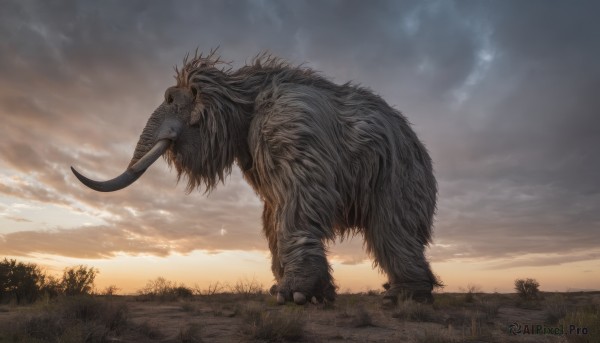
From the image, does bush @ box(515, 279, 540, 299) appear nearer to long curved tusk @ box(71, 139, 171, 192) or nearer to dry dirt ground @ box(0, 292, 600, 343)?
dry dirt ground @ box(0, 292, 600, 343)

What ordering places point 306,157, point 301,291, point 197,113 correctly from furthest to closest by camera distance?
point 197,113 → point 306,157 → point 301,291

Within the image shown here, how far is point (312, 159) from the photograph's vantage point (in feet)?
18.7

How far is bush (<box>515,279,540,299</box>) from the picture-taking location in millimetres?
9772

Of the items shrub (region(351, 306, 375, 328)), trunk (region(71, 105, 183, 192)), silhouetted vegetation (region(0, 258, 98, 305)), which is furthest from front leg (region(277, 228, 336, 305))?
silhouetted vegetation (region(0, 258, 98, 305))

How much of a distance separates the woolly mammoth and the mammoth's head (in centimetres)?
1

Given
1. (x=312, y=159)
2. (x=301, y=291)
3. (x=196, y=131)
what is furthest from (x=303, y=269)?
(x=196, y=131)

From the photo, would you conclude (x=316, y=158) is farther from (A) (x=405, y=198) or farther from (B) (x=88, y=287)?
(B) (x=88, y=287)

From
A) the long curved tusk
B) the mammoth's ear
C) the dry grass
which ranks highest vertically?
the mammoth's ear

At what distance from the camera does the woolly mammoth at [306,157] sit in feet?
18.6

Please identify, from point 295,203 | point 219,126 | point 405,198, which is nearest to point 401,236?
point 405,198

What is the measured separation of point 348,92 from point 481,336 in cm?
370

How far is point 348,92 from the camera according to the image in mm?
6875

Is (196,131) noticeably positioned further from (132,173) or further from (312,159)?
(312,159)

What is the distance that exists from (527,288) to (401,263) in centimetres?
496
